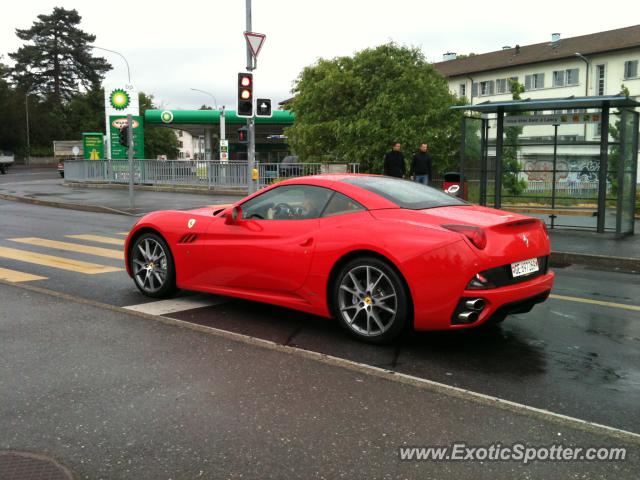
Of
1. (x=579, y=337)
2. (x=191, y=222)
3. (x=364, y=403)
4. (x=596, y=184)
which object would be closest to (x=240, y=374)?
(x=364, y=403)

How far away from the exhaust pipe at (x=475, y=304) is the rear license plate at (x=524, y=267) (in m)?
0.42

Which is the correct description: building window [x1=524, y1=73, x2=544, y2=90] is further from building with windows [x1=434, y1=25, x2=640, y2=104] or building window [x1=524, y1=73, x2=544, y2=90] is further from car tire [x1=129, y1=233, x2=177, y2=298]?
car tire [x1=129, y1=233, x2=177, y2=298]

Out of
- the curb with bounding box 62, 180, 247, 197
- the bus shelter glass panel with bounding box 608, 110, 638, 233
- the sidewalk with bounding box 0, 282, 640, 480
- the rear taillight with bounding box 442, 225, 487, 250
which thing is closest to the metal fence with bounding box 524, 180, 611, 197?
the bus shelter glass panel with bounding box 608, 110, 638, 233

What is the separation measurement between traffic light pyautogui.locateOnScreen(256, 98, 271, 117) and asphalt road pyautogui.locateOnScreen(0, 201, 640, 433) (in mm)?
8581

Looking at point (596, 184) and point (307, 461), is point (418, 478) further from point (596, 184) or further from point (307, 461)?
point (596, 184)

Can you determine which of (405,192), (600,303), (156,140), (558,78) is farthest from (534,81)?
(405,192)

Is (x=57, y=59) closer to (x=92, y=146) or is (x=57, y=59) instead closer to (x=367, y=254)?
(x=92, y=146)

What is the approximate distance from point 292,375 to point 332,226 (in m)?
1.45

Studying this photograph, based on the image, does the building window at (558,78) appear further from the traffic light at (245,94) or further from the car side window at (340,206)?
the car side window at (340,206)

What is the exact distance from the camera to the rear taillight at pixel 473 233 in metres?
4.75

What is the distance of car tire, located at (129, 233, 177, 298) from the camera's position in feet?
21.6

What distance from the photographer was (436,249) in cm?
471

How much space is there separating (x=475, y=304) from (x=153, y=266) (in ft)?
11.4

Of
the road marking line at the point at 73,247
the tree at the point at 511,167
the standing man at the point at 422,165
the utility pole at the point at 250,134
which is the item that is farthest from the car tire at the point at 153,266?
the standing man at the point at 422,165
